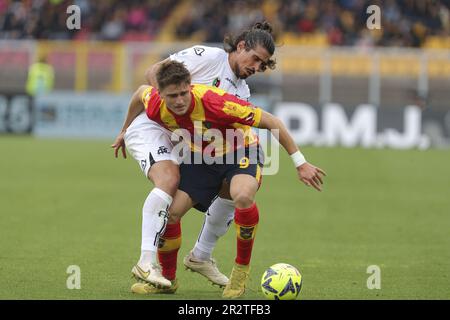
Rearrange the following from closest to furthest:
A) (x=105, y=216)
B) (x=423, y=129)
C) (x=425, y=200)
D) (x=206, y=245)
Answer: (x=206, y=245)
(x=105, y=216)
(x=425, y=200)
(x=423, y=129)

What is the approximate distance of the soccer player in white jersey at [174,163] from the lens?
280 inches

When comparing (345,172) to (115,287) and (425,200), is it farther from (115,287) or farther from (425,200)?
(115,287)

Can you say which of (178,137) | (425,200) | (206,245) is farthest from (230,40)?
(425,200)

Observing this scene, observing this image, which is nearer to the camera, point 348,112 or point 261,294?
point 261,294

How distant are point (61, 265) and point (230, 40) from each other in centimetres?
236

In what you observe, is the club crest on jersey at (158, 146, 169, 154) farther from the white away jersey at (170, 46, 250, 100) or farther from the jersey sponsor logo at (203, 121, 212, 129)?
the white away jersey at (170, 46, 250, 100)

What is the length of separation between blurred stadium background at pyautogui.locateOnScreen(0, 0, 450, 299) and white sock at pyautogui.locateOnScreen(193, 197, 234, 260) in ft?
4.42

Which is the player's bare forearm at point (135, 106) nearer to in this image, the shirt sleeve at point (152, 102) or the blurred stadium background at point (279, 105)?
the shirt sleeve at point (152, 102)

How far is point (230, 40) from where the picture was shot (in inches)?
304

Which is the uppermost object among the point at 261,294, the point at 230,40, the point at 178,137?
the point at 230,40

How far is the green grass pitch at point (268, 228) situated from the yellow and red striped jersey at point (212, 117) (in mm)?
1125

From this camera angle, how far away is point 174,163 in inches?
291

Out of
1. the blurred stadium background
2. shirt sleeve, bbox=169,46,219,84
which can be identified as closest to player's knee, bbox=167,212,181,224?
shirt sleeve, bbox=169,46,219,84

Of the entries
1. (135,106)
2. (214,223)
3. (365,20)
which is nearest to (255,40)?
(135,106)
